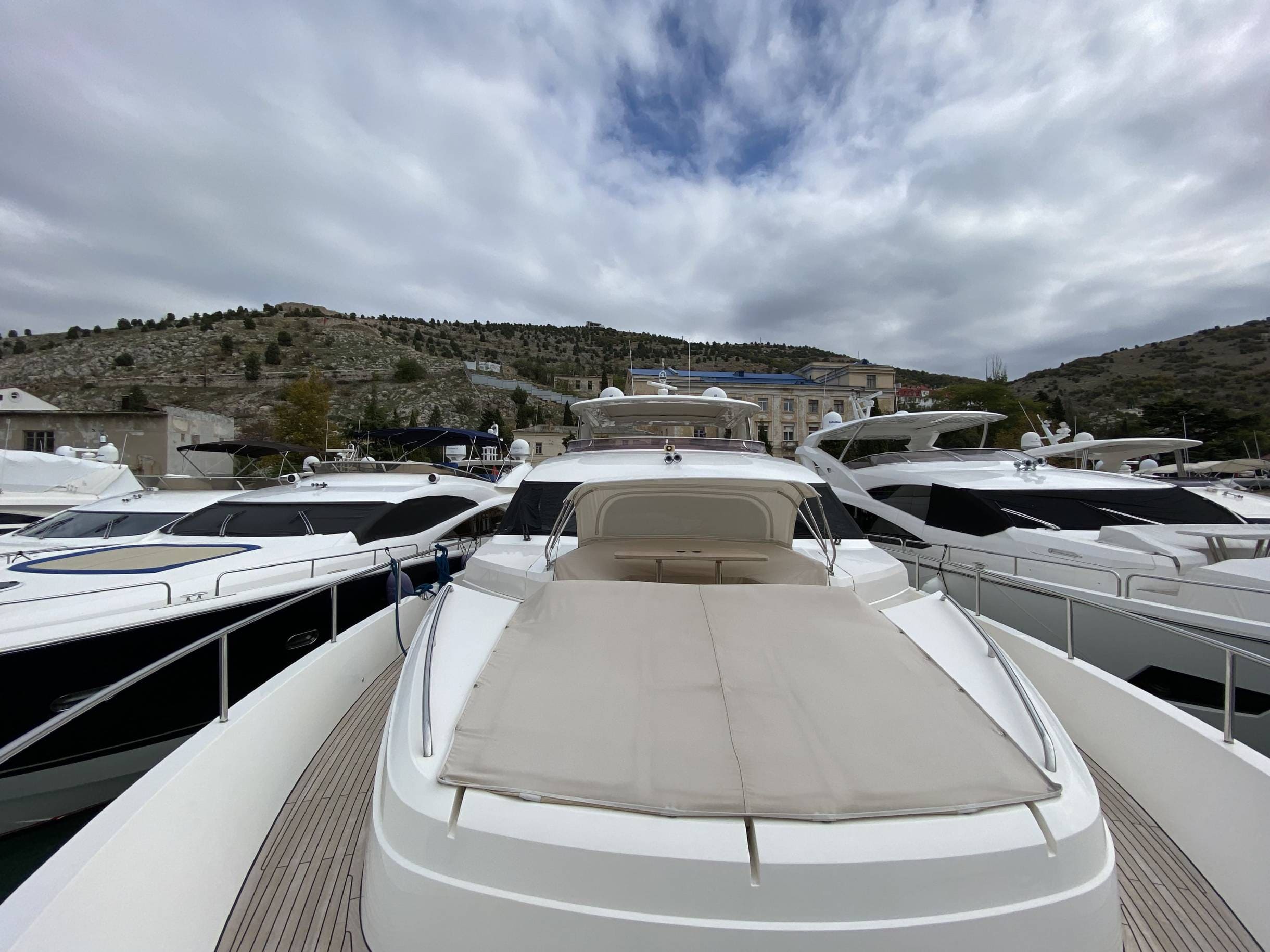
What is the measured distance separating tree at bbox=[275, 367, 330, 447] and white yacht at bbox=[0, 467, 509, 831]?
2119 cm

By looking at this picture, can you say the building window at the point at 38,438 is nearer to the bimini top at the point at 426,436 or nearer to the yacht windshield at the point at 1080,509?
the bimini top at the point at 426,436

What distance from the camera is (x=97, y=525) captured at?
6.54 metres

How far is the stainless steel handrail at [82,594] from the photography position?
380 centimetres

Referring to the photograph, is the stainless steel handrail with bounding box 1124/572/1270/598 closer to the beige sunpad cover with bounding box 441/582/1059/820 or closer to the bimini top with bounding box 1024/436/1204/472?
the beige sunpad cover with bounding box 441/582/1059/820

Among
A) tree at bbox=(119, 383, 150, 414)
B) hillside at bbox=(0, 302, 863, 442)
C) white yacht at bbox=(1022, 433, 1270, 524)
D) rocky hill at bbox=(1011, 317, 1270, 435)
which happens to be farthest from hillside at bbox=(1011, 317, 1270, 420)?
tree at bbox=(119, 383, 150, 414)

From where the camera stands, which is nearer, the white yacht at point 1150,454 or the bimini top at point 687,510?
the bimini top at point 687,510

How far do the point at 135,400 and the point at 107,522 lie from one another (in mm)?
52025

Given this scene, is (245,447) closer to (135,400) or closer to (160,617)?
(160,617)

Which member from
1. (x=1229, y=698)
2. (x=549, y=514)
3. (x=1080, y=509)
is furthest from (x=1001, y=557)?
(x=549, y=514)

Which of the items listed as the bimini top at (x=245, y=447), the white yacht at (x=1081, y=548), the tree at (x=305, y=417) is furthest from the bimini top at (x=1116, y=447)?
the tree at (x=305, y=417)

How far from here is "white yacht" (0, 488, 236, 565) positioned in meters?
6.05

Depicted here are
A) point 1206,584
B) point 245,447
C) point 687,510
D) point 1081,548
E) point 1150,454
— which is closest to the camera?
point 687,510

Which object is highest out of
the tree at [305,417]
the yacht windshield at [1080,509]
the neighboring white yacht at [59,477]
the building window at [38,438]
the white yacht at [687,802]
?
the tree at [305,417]

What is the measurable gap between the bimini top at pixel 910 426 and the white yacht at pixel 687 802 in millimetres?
6239
